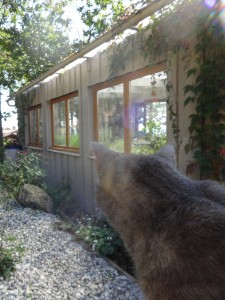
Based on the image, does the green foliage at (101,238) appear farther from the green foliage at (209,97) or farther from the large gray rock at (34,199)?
the large gray rock at (34,199)

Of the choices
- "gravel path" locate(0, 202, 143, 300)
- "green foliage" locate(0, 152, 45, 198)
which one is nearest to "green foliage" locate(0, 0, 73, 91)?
"green foliage" locate(0, 152, 45, 198)

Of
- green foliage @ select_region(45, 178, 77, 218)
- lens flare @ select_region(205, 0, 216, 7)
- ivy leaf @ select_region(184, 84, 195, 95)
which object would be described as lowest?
green foliage @ select_region(45, 178, 77, 218)

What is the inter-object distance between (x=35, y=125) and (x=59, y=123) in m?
2.79

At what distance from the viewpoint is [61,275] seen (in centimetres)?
388

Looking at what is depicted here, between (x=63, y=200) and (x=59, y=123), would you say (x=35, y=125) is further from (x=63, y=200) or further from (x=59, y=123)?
(x=63, y=200)

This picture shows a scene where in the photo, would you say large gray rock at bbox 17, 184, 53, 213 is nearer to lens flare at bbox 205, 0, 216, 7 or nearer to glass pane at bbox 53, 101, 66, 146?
glass pane at bbox 53, 101, 66, 146

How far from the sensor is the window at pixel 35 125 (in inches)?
439

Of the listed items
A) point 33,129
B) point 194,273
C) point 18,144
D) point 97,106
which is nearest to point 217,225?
point 194,273

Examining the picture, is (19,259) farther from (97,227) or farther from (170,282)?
(170,282)

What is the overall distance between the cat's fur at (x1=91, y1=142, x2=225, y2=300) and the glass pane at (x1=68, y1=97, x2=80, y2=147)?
21.4 feet

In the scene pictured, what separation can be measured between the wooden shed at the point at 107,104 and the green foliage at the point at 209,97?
0.78 ft

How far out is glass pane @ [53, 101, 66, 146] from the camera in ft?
29.5

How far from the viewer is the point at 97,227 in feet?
17.2

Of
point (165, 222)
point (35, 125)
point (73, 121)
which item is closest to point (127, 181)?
point (165, 222)
